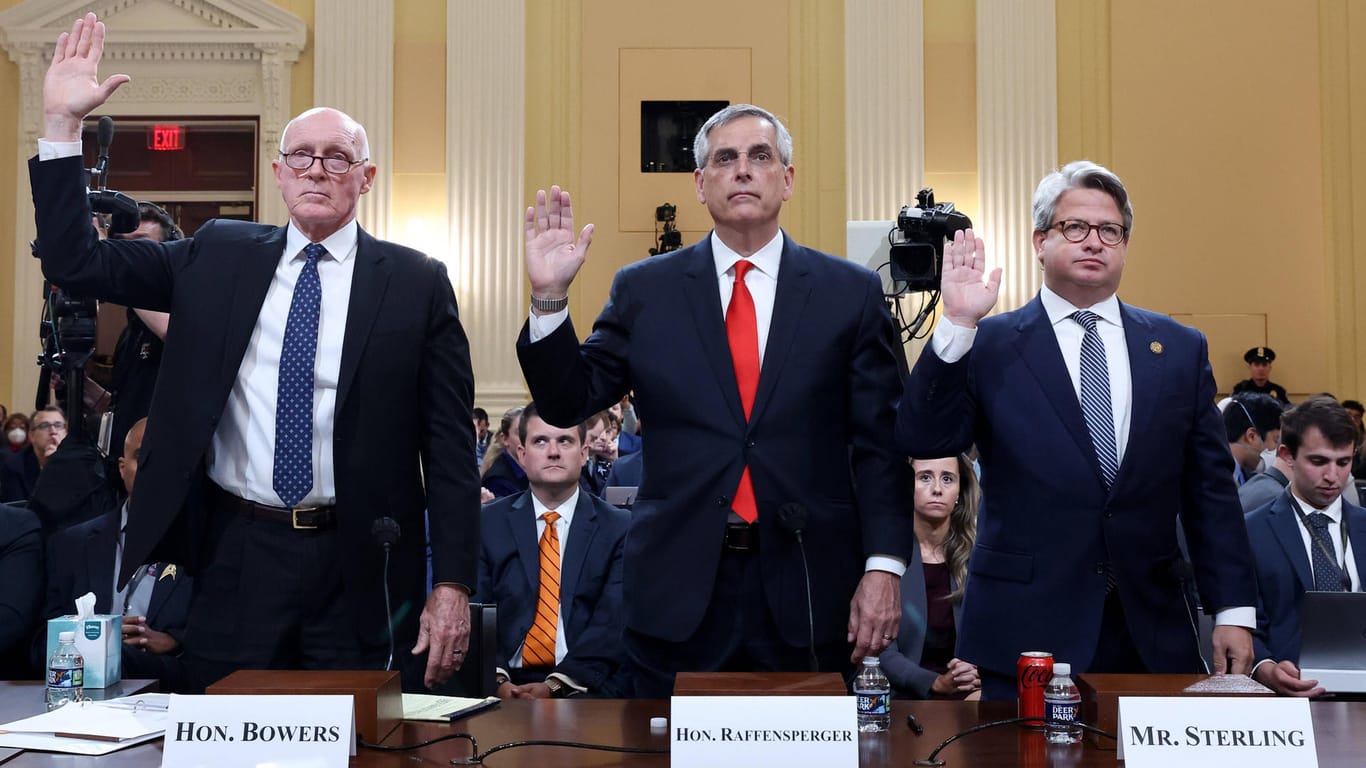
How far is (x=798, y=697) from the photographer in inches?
64.9

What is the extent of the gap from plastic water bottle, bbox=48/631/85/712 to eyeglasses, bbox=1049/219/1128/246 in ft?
5.85

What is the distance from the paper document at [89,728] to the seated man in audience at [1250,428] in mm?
4955

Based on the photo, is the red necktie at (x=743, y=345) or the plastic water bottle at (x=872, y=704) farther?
the red necktie at (x=743, y=345)

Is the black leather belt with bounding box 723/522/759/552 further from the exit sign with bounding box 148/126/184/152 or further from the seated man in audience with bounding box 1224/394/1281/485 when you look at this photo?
the exit sign with bounding box 148/126/184/152

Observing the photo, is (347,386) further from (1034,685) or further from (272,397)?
(1034,685)

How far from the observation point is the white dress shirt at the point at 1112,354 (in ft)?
7.66

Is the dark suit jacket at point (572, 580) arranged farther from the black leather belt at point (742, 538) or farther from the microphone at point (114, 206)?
the black leather belt at point (742, 538)

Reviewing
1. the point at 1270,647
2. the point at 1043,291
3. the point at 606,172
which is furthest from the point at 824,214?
the point at 1043,291

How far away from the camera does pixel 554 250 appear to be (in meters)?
2.30

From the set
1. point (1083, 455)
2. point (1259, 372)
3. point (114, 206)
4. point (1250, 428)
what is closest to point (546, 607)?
point (114, 206)

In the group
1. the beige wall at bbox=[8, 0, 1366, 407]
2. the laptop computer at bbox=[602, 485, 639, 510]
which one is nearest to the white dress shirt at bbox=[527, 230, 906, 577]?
the laptop computer at bbox=[602, 485, 639, 510]

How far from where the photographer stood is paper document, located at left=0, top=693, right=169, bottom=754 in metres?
1.79

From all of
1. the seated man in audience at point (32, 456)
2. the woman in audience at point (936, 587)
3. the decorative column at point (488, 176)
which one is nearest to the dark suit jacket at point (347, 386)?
the woman in audience at point (936, 587)

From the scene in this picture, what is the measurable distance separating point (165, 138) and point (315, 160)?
27.3 ft
